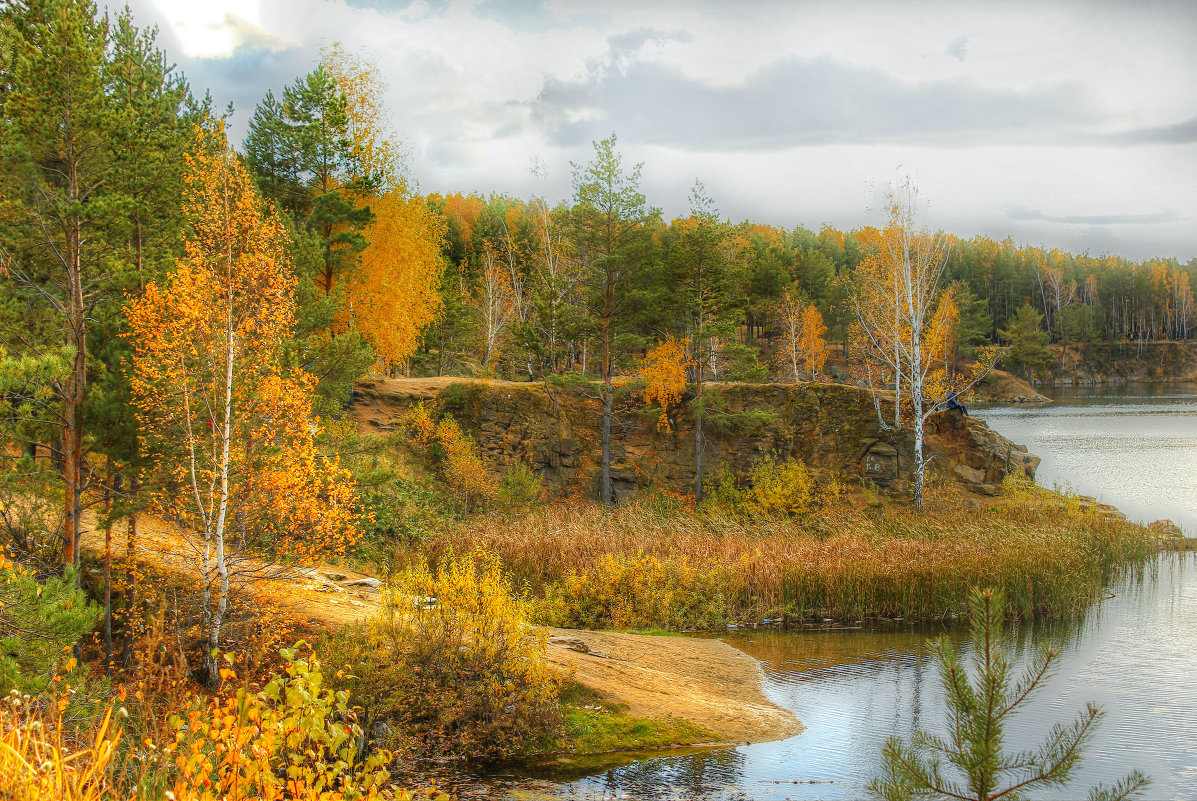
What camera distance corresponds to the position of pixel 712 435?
2928cm

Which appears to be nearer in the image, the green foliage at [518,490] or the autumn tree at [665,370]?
the green foliage at [518,490]

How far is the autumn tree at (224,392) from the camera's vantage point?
1034 centimetres

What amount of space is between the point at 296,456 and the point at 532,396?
59.7ft

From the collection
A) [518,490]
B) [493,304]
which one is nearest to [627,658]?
[518,490]

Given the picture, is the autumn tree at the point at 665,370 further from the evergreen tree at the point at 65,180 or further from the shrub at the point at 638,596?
the evergreen tree at the point at 65,180

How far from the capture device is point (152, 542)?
12.0 m

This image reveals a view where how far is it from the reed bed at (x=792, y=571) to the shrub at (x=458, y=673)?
5028mm

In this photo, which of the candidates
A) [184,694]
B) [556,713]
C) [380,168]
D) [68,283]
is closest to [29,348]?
[68,283]

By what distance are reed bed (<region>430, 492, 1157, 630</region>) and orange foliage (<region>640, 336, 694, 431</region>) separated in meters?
9.40

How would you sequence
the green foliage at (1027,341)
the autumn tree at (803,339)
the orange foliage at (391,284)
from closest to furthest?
1. the orange foliage at (391,284)
2. the autumn tree at (803,339)
3. the green foliage at (1027,341)

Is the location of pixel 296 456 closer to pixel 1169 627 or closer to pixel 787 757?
pixel 787 757

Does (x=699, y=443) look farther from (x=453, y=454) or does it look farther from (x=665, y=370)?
(x=453, y=454)

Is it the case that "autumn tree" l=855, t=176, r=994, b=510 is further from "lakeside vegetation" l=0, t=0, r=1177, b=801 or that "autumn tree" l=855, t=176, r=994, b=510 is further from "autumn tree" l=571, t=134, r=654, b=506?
"autumn tree" l=571, t=134, r=654, b=506

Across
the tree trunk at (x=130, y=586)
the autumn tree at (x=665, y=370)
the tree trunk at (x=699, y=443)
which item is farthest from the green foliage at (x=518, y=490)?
the tree trunk at (x=130, y=586)
